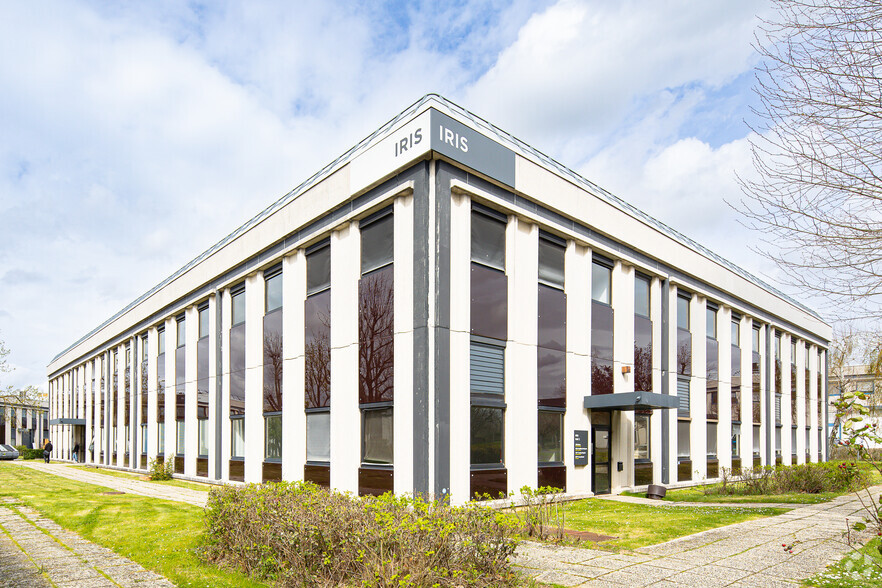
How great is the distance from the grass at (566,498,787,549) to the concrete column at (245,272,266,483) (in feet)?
32.7

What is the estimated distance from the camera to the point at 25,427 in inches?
3757

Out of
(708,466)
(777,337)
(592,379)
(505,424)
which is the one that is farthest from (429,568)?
(777,337)

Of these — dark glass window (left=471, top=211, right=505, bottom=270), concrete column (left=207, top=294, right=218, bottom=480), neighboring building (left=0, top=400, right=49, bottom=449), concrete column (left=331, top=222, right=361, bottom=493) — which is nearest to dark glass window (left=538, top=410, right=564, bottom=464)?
dark glass window (left=471, top=211, right=505, bottom=270)

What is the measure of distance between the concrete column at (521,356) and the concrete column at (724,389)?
13.1 metres

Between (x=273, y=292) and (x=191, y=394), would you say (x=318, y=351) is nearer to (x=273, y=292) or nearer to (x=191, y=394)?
(x=273, y=292)

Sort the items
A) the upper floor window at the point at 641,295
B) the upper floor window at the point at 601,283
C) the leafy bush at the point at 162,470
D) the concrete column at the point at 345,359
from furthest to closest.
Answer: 1. the leafy bush at the point at 162,470
2. the upper floor window at the point at 641,295
3. the upper floor window at the point at 601,283
4. the concrete column at the point at 345,359

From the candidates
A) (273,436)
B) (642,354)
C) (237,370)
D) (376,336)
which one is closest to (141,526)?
(376,336)

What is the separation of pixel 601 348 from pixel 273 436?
33.5ft

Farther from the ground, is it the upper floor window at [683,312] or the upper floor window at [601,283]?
the upper floor window at [601,283]

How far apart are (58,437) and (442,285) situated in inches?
2033

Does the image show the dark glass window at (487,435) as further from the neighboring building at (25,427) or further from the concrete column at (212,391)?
the neighboring building at (25,427)

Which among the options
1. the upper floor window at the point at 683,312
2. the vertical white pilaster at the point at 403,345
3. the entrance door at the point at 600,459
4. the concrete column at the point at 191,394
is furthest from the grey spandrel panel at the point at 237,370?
the upper floor window at the point at 683,312

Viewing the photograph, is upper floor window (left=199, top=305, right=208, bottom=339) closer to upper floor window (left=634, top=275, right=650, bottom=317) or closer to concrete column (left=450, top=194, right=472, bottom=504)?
concrete column (left=450, top=194, right=472, bottom=504)

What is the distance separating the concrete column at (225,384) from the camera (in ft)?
72.5
